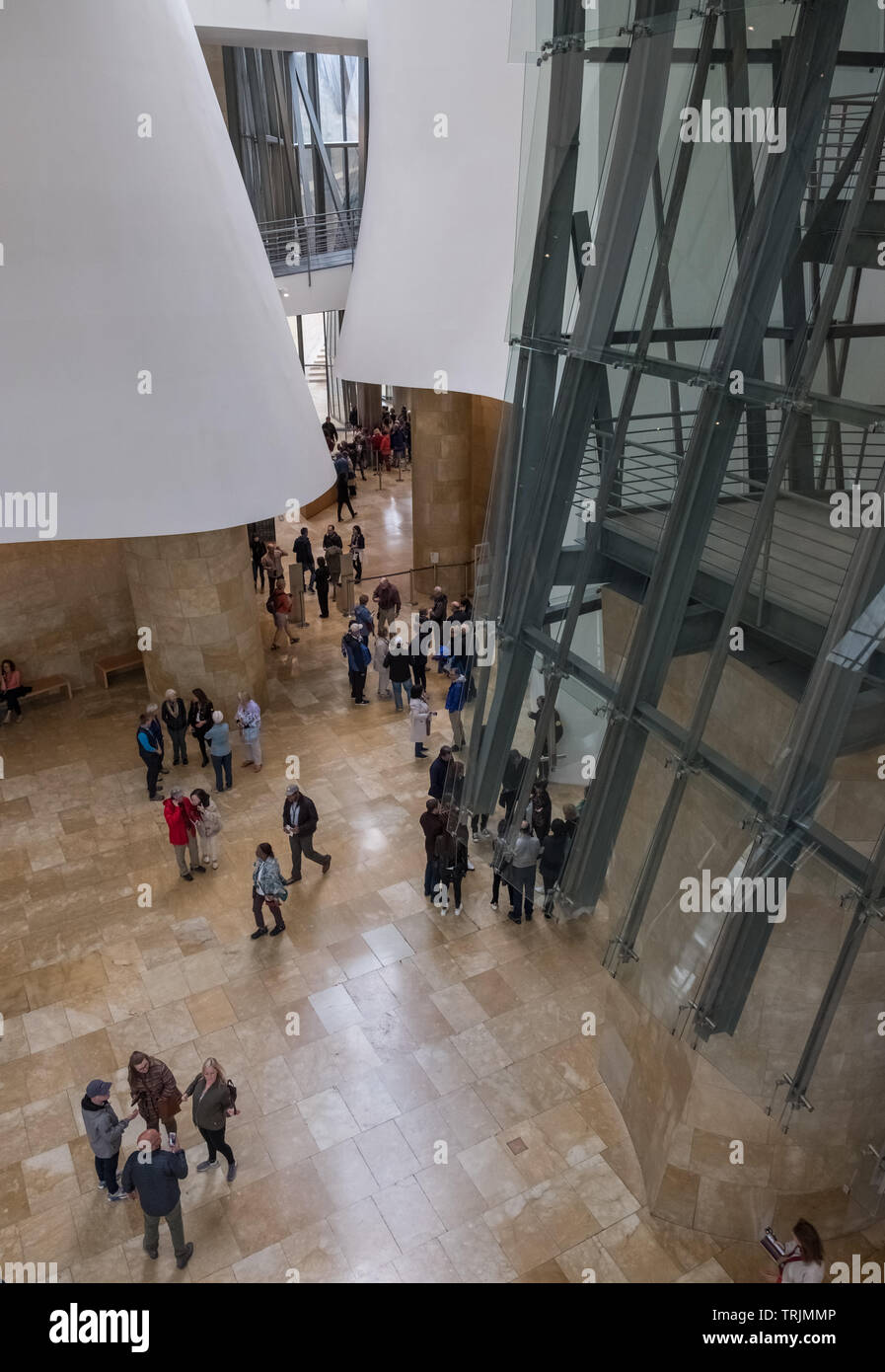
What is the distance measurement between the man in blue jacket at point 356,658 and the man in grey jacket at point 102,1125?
8067 mm

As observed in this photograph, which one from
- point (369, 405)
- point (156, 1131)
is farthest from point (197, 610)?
point (369, 405)

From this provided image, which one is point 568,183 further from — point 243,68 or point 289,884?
point 243,68

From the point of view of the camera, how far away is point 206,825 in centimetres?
1073

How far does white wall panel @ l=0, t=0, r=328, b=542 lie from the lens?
10969 millimetres

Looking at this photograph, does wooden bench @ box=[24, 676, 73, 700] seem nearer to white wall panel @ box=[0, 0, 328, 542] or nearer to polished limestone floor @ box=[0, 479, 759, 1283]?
polished limestone floor @ box=[0, 479, 759, 1283]

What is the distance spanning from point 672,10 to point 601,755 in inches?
204

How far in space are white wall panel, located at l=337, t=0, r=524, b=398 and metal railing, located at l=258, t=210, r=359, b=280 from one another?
340 centimetres

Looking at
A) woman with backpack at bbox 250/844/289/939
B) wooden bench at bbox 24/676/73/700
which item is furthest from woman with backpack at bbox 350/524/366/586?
woman with backpack at bbox 250/844/289/939

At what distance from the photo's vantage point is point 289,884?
428 inches

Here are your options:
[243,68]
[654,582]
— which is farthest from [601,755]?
[243,68]

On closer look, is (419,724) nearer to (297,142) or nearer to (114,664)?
(114,664)

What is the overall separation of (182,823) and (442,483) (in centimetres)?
1023

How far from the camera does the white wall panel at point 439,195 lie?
14.0 m

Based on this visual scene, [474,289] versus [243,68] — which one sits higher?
[243,68]
